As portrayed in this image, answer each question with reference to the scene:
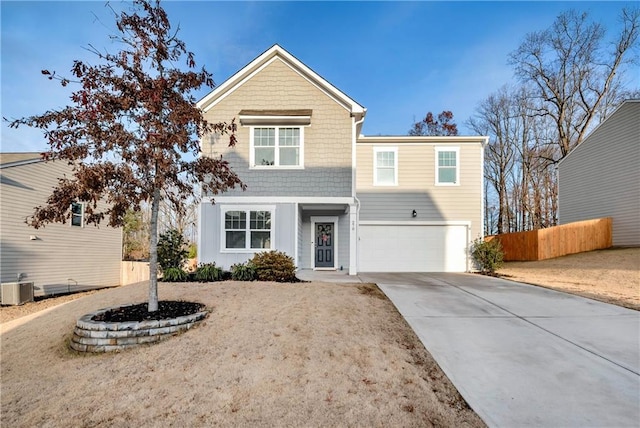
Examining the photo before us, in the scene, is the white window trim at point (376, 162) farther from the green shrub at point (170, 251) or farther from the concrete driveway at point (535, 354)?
the green shrub at point (170, 251)

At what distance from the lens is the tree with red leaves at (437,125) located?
31.9 metres

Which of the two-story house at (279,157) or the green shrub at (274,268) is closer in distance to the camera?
the green shrub at (274,268)

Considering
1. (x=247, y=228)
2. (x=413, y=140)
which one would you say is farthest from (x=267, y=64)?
(x=413, y=140)

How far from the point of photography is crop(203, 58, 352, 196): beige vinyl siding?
12.1 m

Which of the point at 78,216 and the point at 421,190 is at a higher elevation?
the point at 421,190

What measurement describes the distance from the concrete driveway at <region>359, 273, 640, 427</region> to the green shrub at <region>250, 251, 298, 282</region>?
3.14 metres

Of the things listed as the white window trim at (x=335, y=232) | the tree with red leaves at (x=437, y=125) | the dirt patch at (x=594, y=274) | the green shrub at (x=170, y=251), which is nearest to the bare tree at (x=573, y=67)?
the tree with red leaves at (x=437, y=125)

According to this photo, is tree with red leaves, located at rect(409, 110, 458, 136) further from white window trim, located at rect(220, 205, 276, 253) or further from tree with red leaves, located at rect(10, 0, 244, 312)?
tree with red leaves, located at rect(10, 0, 244, 312)

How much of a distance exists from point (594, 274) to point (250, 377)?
13.5m

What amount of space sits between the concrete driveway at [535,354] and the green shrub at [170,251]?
6.81 metres

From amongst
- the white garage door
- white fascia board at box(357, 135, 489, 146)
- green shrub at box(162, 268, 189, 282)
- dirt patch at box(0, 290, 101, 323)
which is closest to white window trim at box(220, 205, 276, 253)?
green shrub at box(162, 268, 189, 282)

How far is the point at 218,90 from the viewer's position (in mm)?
12367

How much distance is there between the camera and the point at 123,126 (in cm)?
623

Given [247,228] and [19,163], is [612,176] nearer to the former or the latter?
[247,228]
